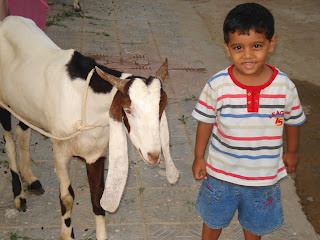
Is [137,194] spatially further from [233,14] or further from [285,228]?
[233,14]

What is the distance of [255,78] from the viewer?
344 centimetres

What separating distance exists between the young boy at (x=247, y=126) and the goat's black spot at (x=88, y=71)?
0.88 metres

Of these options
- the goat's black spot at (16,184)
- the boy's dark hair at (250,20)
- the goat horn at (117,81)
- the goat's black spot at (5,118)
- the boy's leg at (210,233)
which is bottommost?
the goat's black spot at (16,184)

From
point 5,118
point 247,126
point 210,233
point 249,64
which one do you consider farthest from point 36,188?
point 249,64

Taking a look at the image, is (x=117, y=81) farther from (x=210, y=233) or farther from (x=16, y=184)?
(x=16, y=184)

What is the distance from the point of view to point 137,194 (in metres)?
5.64

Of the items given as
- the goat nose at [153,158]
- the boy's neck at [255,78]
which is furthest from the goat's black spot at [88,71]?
the boy's neck at [255,78]

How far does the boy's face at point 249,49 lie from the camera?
3.28 meters

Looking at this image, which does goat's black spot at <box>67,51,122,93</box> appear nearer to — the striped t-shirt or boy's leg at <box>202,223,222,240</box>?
the striped t-shirt

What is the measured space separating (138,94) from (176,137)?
3.41 meters

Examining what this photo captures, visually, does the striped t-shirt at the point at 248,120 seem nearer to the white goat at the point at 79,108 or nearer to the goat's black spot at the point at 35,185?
the white goat at the point at 79,108

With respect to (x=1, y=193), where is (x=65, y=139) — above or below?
above

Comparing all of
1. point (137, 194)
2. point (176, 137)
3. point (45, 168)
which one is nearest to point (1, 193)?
point (45, 168)

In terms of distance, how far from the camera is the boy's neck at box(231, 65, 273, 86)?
136 inches
